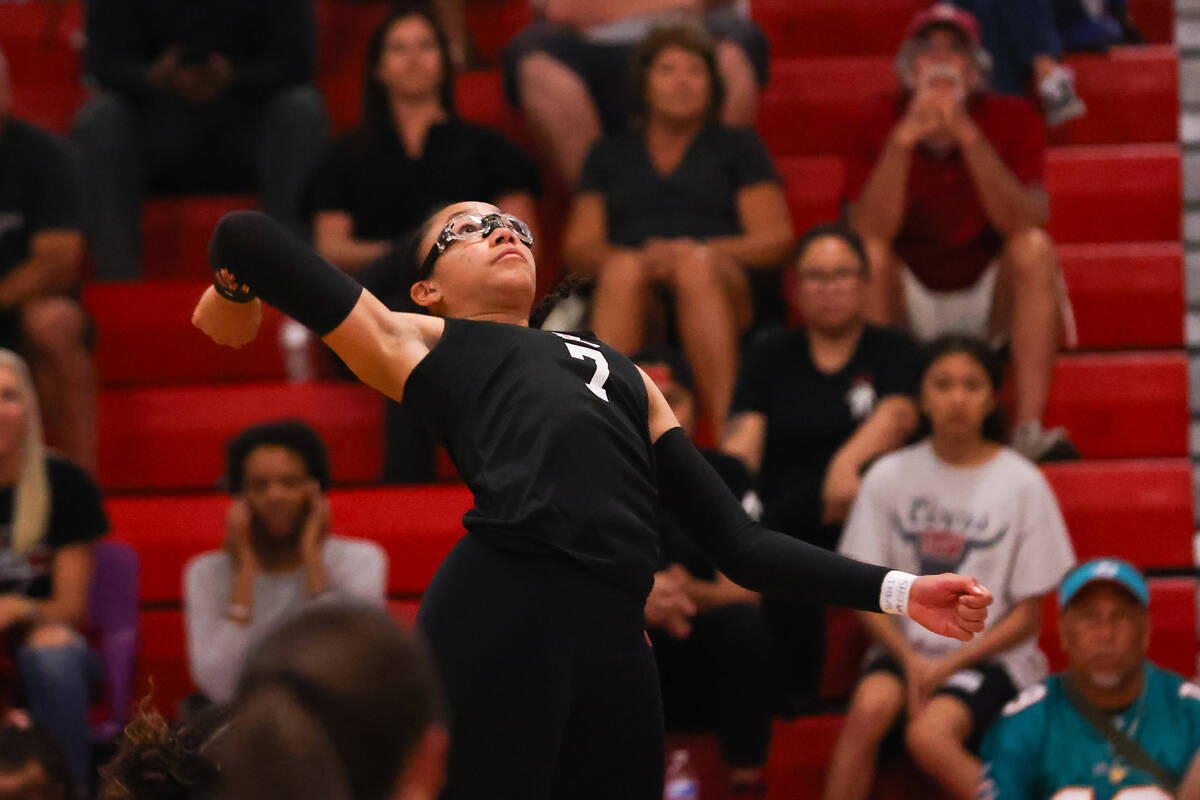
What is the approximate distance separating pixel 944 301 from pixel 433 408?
9.58 feet

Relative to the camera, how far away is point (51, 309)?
492 cm

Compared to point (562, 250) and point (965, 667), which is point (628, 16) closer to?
point (562, 250)

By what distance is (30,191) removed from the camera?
506 centimetres

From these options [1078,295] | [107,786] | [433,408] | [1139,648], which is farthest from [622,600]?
[1078,295]

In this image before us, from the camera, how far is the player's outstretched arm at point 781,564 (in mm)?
2365

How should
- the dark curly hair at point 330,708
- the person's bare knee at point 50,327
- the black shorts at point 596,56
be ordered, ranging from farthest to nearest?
the black shorts at point 596,56
the person's bare knee at point 50,327
the dark curly hair at point 330,708

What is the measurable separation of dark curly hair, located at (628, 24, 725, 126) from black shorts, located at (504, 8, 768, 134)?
351 mm

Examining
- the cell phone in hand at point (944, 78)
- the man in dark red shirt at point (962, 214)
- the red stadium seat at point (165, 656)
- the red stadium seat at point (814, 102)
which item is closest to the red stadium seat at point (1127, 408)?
the man in dark red shirt at point (962, 214)

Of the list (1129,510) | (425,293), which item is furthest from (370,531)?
(425,293)

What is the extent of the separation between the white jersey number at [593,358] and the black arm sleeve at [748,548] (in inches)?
5.5

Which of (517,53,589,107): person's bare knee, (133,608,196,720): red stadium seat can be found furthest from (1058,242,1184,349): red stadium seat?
(133,608,196,720): red stadium seat

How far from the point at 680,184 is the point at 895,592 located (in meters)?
2.89

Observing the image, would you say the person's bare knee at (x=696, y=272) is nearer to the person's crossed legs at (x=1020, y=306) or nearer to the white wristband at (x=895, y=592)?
the person's crossed legs at (x=1020, y=306)

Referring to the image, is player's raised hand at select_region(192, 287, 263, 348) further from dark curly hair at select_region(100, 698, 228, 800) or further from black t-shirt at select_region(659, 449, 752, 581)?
black t-shirt at select_region(659, 449, 752, 581)
